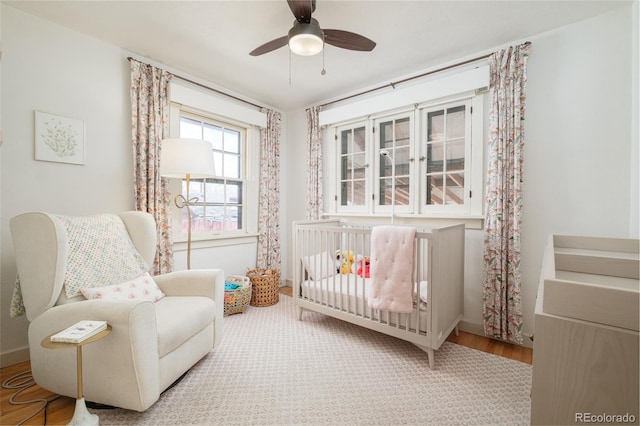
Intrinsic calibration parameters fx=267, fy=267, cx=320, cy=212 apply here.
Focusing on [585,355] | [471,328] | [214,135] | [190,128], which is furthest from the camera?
[214,135]

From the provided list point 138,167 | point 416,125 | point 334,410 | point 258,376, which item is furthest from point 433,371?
point 138,167

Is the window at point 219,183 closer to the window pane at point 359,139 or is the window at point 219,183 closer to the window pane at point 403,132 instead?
the window pane at point 359,139

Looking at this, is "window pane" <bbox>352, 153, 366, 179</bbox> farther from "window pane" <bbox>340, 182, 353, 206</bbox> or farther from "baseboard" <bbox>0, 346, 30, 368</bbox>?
"baseboard" <bbox>0, 346, 30, 368</bbox>

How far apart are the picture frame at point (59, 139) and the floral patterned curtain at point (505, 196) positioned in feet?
11.1

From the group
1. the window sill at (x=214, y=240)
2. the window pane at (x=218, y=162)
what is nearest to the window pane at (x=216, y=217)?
the window sill at (x=214, y=240)

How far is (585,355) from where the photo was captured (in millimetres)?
607

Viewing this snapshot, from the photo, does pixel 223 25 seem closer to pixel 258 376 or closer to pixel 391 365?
pixel 258 376

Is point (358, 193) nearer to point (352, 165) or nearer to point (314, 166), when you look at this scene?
point (352, 165)

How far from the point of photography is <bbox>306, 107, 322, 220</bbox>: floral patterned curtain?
3.46 m

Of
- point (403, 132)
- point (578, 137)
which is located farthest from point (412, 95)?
point (578, 137)

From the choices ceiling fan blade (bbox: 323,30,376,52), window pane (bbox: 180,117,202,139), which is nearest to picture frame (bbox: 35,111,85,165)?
window pane (bbox: 180,117,202,139)

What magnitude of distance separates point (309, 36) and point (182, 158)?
4.55 feet

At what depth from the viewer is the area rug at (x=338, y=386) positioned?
142 cm

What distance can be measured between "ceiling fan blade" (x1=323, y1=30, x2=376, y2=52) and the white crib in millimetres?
1323
